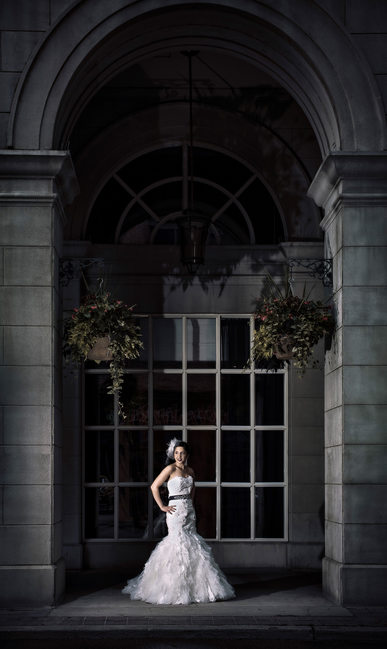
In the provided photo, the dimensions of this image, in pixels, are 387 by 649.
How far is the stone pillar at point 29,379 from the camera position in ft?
33.1

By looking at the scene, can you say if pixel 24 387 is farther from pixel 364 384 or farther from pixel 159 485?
pixel 364 384

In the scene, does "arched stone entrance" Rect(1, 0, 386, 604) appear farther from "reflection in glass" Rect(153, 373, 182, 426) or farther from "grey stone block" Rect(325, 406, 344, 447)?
"reflection in glass" Rect(153, 373, 182, 426)

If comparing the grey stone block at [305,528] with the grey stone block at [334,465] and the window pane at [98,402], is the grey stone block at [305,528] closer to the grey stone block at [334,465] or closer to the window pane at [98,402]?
the grey stone block at [334,465]

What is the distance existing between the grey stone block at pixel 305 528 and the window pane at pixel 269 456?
1.89 ft

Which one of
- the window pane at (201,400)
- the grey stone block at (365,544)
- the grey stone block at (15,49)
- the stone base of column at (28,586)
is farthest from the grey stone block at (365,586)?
the grey stone block at (15,49)

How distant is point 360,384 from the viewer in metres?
10.3

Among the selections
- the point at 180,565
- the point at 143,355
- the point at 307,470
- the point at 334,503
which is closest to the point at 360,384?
the point at 334,503

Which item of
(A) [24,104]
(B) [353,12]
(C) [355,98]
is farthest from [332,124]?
(A) [24,104]

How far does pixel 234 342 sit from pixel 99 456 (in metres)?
2.40

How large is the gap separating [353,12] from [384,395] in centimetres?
412

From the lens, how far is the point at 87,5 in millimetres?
10508

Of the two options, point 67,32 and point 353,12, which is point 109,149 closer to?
point 67,32

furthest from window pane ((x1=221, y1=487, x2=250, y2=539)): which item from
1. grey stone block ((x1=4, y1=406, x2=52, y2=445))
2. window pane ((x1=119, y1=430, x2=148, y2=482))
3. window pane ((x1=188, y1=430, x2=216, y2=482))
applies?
grey stone block ((x1=4, y1=406, x2=52, y2=445))

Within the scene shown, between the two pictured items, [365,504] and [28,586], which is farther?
[365,504]
